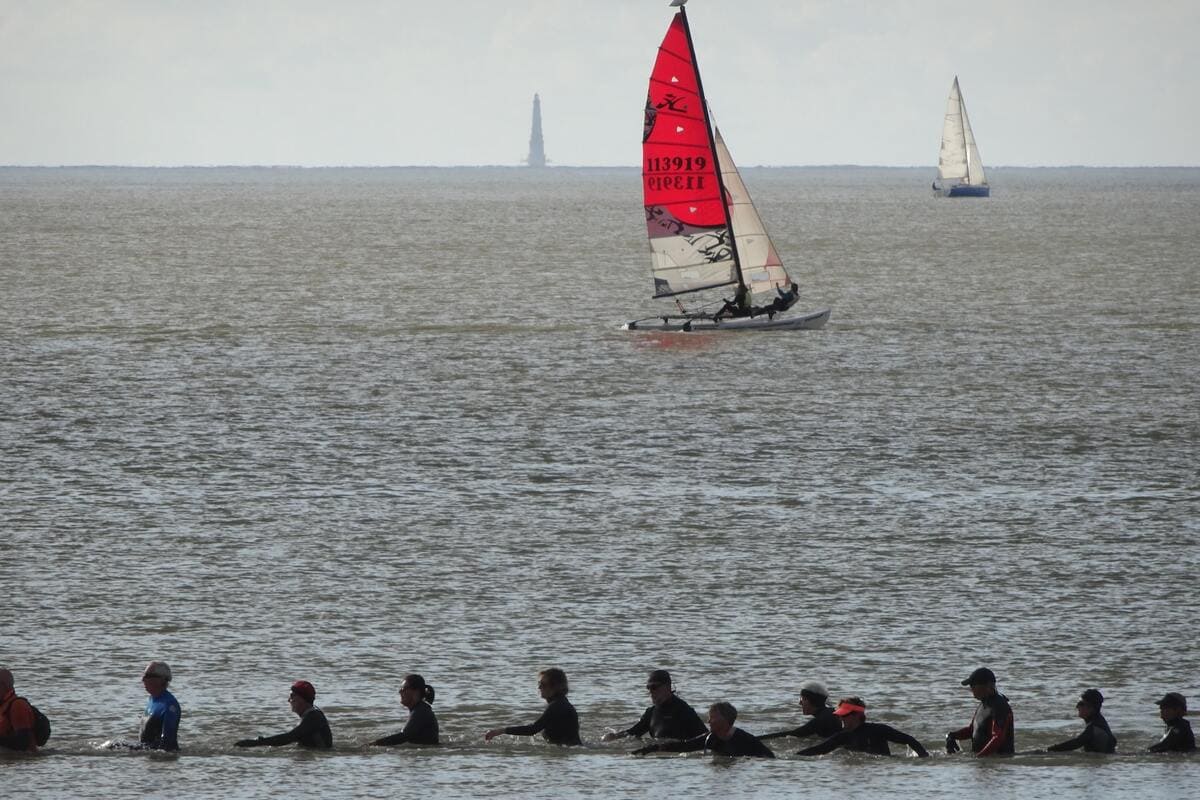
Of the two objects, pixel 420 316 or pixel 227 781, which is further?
pixel 420 316

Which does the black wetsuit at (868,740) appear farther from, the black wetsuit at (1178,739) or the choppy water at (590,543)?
the black wetsuit at (1178,739)

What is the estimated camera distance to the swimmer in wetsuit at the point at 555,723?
28.0m

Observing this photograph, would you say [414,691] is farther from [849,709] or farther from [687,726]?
[849,709]

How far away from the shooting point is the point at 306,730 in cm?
2795

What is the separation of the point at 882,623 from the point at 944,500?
481 inches

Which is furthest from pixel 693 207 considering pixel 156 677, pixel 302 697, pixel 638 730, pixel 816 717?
pixel 156 677

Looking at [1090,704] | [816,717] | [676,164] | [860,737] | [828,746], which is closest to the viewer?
[1090,704]

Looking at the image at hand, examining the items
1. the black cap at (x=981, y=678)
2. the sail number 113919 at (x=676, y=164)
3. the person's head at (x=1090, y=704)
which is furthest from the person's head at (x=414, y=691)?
the sail number 113919 at (x=676, y=164)

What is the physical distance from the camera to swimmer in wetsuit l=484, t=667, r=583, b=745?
28000 mm

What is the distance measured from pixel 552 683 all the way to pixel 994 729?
20.9 ft

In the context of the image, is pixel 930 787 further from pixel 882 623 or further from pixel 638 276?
pixel 638 276

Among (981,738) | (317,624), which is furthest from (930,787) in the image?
(317,624)

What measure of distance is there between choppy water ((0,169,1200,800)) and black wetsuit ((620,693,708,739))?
0.53m

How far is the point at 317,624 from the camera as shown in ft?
120
